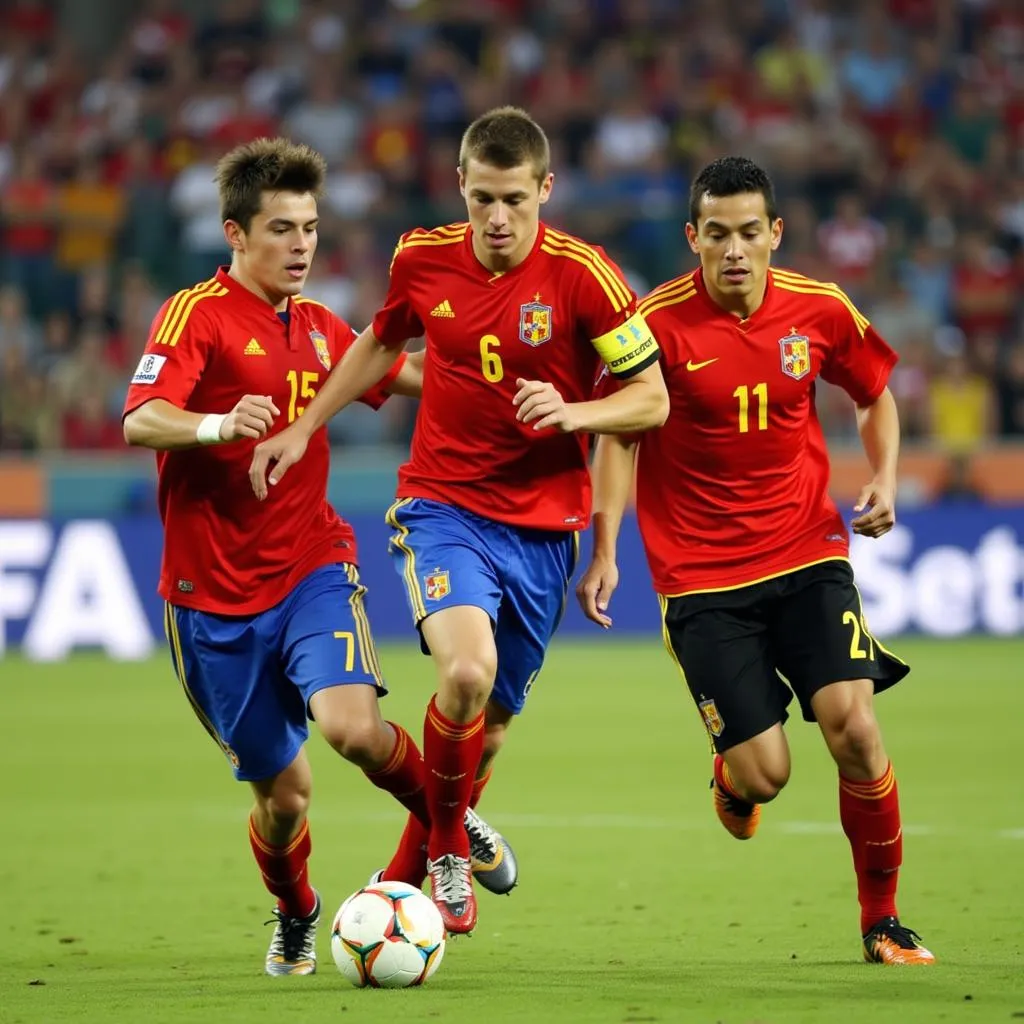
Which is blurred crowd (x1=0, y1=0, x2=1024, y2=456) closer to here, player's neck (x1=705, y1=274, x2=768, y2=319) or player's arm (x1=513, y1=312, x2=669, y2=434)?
player's neck (x1=705, y1=274, x2=768, y2=319)

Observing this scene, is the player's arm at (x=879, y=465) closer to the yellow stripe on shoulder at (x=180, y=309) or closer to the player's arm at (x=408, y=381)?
the player's arm at (x=408, y=381)

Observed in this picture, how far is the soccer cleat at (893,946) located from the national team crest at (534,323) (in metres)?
2.12

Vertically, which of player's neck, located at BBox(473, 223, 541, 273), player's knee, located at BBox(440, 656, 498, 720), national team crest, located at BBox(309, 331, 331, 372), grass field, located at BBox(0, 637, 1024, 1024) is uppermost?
player's neck, located at BBox(473, 223, 541, 273)

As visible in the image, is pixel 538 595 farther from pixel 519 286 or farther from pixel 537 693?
pixel 537 693

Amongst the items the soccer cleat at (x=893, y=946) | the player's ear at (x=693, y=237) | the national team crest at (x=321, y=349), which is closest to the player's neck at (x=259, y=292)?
the national team crest at (x=321, y=349)

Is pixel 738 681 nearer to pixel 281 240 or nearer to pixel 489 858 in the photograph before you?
pixel 489 858

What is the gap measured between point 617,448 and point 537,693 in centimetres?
827

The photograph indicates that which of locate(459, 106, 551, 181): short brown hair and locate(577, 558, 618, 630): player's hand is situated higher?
locate(459, 106, 551, 181): short brown hair

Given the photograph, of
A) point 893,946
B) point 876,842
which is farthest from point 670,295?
point 893,946

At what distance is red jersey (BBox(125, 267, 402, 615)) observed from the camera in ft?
21.6

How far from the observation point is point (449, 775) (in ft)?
21.3

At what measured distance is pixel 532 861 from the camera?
8.72 metres

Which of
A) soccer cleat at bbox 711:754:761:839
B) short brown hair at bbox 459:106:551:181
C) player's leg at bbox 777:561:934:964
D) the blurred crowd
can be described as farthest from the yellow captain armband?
the blurred crowd

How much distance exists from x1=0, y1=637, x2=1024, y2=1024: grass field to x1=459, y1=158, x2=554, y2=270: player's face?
2.28 meters
